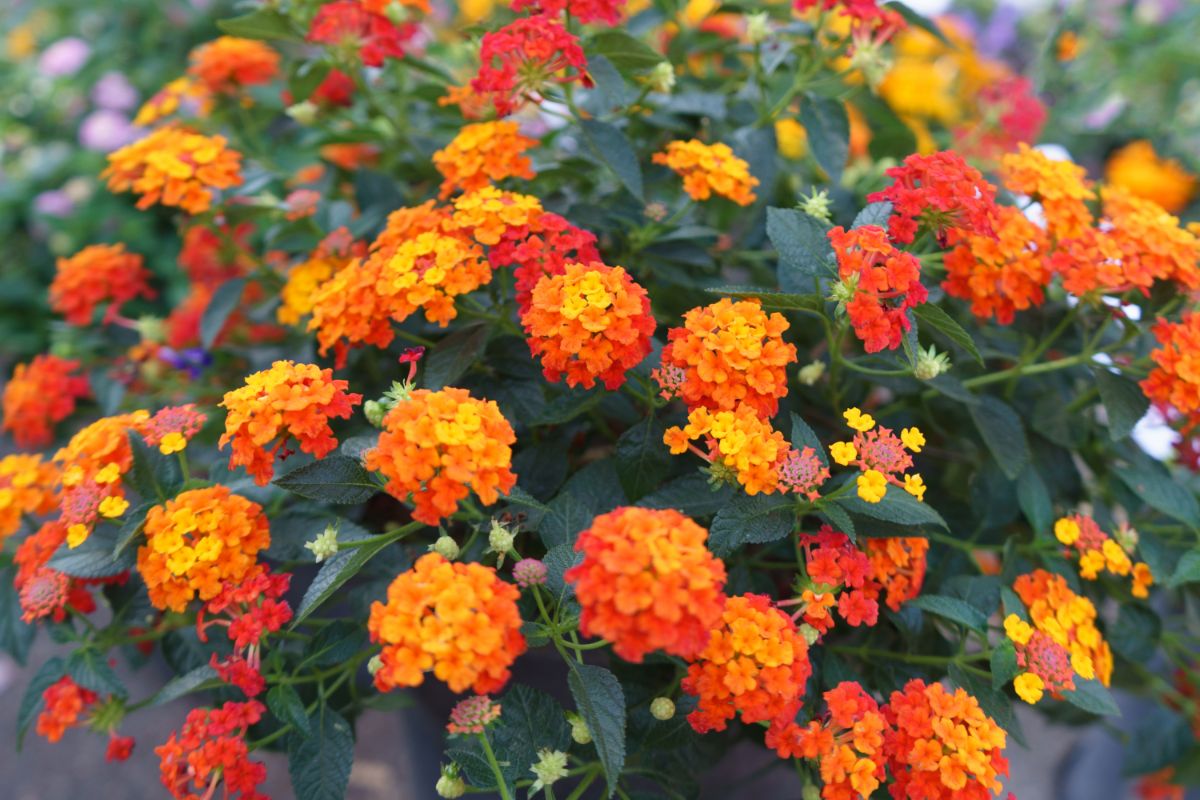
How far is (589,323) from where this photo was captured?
0.72 meters

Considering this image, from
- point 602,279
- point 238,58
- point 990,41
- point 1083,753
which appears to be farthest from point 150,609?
point 990,41

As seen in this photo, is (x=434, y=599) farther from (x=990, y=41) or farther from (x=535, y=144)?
(x=990, y=41)

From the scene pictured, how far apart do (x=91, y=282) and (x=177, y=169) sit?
312mm

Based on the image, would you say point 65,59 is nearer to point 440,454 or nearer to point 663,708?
point 440,454

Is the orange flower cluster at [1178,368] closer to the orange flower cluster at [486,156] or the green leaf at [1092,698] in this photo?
the green leaf at [1092,698]

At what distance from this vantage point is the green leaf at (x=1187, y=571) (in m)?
0.86

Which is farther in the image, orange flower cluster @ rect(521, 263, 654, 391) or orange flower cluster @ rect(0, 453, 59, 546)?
orange flower cluster @ rect(0, 453, 59, 546)

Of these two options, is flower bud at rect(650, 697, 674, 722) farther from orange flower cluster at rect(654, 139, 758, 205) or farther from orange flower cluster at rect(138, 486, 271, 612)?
orange flower cluster at rect(654, 139, 758, 205)

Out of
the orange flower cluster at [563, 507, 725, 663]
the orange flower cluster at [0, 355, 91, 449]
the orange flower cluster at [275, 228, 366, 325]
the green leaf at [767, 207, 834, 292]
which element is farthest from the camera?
the orange flower cluster at [0, 355, 91, 449]

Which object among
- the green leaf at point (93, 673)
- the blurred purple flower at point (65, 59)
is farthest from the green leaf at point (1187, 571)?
the blurred purple flower at point (65, 59)

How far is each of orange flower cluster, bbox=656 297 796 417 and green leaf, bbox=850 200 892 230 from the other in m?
0.15

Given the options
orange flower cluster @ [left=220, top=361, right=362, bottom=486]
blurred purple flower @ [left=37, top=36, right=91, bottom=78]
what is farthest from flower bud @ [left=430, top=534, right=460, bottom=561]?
blurred purple flower @ [left=37, top=36, right=91, bottom=78]

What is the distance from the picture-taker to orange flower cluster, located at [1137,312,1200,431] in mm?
831

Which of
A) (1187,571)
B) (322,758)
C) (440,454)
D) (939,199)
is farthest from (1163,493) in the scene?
(322,758)
